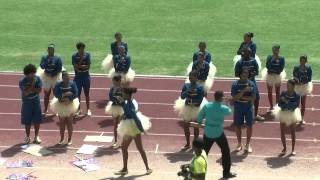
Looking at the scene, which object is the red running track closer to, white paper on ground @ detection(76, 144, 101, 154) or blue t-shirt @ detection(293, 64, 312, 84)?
white paper on ground @ detection(76, 144, 101, 154)

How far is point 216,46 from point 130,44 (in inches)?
132

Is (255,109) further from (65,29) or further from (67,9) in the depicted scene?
(67,9)

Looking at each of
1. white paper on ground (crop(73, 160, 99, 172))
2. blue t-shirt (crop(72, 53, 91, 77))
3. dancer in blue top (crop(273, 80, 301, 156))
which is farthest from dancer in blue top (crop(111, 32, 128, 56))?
dancer in blue top (crop(273, 80, 301, 156))

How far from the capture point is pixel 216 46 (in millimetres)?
23391

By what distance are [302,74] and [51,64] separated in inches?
257

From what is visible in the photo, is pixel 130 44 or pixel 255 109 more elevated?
pixel 130 44

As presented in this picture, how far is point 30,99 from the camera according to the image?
14344 millimetres

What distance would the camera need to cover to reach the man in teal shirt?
1209 cm

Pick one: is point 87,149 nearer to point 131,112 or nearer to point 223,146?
point 131,112

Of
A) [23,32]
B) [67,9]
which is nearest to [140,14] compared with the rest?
[67,9]

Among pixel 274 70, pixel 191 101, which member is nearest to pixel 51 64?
pixel 191 101

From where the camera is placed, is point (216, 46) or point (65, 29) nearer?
point (216, 46)

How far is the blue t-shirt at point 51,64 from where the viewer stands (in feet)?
53.0

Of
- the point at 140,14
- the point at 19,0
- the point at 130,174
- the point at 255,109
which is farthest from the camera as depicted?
the point at 19,0
